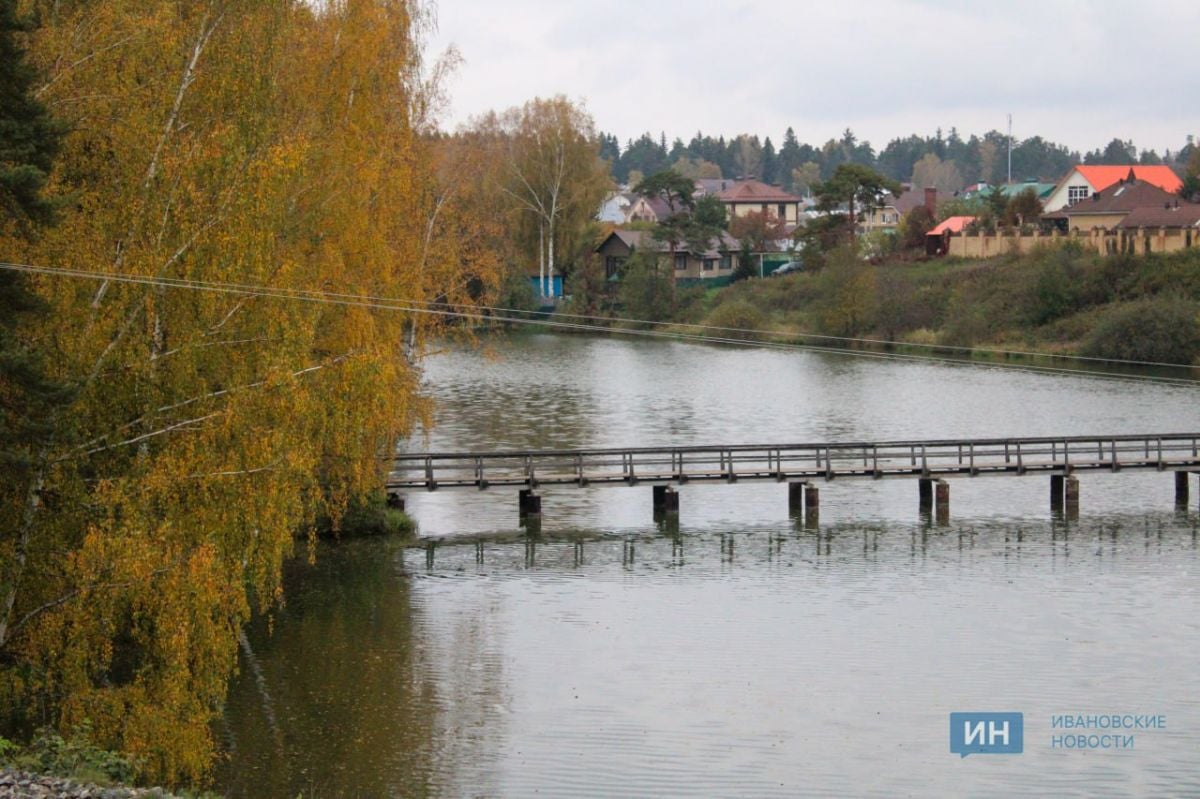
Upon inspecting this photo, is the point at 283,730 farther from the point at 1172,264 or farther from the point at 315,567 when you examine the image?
the point at 1172,264

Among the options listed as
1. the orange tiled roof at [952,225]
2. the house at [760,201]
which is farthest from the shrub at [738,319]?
the house at [760,201]

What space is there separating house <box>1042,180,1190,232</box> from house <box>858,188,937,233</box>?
358 inches

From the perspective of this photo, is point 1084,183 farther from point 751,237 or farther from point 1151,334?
point 1151,334

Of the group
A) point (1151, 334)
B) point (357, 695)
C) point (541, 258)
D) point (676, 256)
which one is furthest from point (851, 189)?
point (357, 695)

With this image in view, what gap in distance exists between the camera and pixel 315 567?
30.2m

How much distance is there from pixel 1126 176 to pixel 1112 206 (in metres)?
20.4

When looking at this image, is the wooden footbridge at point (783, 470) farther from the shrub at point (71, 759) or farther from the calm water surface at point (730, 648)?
the shrub at point (71, 759)

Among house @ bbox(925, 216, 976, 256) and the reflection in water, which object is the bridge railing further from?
house @ bbox(925, 216, 976, 256)

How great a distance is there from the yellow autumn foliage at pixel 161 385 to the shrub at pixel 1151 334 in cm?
5536

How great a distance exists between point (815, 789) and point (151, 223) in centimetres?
1064

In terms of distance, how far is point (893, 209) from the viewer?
143 meters

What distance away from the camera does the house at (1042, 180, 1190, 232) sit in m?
96.7

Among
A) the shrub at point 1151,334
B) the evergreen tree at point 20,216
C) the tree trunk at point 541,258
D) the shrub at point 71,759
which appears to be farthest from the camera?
the tree trunk at point 541,258

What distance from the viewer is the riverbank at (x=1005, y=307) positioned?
7013 cm
